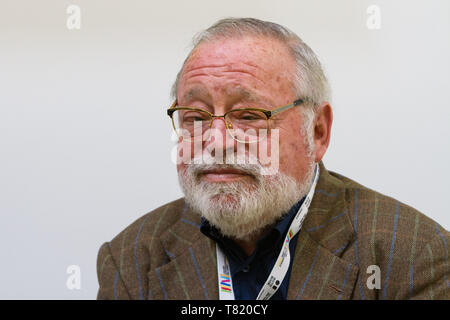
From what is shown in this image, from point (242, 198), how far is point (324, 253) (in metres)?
0.32

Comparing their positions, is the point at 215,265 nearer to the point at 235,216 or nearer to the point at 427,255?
the point at 235,216

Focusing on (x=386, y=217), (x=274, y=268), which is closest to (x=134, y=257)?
(x=274, y=268)

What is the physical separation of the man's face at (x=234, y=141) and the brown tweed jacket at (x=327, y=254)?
0.50 ft

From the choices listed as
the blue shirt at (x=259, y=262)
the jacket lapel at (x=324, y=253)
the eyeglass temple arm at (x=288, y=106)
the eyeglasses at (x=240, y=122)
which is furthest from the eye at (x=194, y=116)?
the jacket lapel at (x=324, y=253)

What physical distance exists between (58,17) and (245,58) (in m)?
1.47

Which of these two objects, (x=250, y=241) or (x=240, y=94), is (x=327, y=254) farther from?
(x=240, y=94)

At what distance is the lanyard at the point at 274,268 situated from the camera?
1503 millimetres

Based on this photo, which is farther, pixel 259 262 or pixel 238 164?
pixel 259 262

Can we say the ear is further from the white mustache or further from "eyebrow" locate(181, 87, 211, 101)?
"eyebrow" locate(181, 87, 211, 101)

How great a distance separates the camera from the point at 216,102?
150 cm

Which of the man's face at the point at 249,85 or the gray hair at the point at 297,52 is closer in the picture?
the man's face at the point at 249,85

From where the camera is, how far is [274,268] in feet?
4.92

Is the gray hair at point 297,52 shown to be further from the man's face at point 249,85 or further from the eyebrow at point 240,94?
the eyebrow at point 240,94
